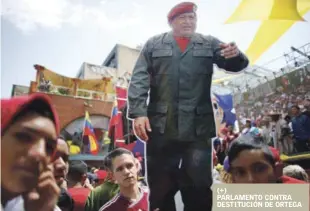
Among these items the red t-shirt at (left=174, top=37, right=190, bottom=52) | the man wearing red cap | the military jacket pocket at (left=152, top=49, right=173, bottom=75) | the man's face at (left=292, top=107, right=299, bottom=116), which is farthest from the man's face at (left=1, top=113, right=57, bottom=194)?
the man's face at (left=292, top=107, right=299, bottom=116)

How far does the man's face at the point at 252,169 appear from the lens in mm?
1365

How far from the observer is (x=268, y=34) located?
1.58 meters

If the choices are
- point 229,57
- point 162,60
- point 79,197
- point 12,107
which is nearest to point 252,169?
point 229,57

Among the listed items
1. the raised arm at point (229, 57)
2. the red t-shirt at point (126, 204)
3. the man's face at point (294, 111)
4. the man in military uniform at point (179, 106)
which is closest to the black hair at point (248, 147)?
the man in military uniform at point (179, 106)

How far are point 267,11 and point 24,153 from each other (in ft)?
4.26

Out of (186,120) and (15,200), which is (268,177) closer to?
(186,120)

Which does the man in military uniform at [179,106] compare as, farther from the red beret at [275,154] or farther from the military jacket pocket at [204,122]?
the red beret at [275,154]

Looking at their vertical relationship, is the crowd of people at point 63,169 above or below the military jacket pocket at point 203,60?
below

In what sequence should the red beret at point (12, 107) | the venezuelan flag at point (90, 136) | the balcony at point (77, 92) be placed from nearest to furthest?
the red beret at point (12, 107) → the balcony at point (77, 92) → the venezuelan flag at point (90, 136)

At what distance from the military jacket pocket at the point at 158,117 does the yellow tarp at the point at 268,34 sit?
503 millimetres

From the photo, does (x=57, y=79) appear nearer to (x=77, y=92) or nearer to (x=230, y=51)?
(x=77, y=92)

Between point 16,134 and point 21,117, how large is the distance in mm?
63

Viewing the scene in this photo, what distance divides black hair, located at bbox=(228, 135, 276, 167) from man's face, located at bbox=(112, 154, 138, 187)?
0.47 m

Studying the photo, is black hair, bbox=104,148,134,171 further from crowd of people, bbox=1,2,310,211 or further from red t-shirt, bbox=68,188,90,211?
red t-shirt, bbox=68,188,90,211
